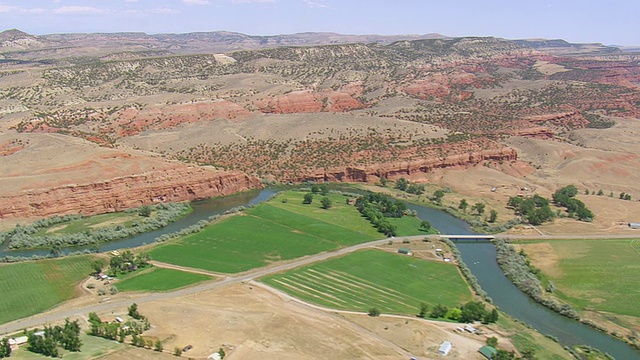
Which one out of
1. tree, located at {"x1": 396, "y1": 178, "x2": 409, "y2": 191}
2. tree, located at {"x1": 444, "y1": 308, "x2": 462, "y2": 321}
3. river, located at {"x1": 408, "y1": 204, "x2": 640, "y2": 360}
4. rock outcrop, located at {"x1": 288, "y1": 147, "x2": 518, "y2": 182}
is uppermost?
rock outcrop, located at {"x1": 288, "y1": 147, "x2": 518, "y2": 182}

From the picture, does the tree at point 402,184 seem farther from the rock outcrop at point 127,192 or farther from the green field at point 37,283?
the green field at point 37,283

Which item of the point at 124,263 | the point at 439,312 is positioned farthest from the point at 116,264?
the point at 439,312

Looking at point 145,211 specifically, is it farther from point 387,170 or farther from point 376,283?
point 387,170

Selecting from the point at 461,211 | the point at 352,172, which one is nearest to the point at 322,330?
the point at 461,211

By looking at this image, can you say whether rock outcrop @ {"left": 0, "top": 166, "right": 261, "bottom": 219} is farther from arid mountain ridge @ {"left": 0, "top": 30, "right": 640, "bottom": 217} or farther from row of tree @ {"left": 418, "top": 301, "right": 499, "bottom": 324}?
row of tree @ {"left": 418, "top": 301, "right": 499, "bottom": 324}

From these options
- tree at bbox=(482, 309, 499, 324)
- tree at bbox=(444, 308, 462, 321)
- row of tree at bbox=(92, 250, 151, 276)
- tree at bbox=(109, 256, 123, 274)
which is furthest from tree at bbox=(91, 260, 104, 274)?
tree at bbox=(482, 309, 499, 324)

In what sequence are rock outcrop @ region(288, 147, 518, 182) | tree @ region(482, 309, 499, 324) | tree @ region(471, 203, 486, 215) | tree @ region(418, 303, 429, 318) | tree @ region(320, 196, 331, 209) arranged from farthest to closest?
rock outcrop @ region(288, 147, 518, 182), tree @ region(471, 203, 486, 215), tree @ region(320, 196, 331, 209), tree @ region(418, 303, 429, 318), tree @ region(482, 309, 499, 324)
